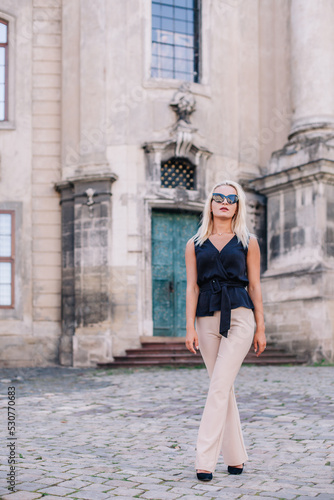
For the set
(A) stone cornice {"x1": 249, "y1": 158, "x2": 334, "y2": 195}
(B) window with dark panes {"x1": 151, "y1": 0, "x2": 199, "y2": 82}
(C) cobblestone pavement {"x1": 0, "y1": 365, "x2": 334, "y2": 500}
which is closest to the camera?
(C) cobblestone pavement {"x1": 0, "y1": 365, "x2": 334, "y2": 500}

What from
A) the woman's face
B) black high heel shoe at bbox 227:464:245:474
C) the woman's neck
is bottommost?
black high heel shoe at bbox 227:464:245:474

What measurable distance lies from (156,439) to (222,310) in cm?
205

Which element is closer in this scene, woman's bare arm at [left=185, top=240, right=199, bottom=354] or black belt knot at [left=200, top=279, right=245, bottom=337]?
black belt knot at [left=200, top=279, right=245, bottom=337]

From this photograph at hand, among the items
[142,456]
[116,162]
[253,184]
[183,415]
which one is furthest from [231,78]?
[142,456]

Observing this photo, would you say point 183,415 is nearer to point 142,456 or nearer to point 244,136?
point 142,456

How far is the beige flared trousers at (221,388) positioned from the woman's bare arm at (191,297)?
0.05m

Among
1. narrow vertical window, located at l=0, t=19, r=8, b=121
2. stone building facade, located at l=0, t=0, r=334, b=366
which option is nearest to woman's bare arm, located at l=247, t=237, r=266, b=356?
stone building facade, located at l=0, t=0, r=334, b=366

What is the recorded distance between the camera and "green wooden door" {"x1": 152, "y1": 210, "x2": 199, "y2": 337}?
1609 cm

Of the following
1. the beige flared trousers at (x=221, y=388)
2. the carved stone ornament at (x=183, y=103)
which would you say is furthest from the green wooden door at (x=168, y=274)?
the beige flared trousers at (x=221, y=388)

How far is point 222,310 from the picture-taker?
15.3 ft

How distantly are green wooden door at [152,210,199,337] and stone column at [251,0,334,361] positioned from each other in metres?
1.92

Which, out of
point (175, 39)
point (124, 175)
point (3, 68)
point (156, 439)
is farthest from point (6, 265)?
point (156, 439)

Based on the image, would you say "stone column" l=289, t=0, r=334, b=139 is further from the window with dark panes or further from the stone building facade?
the window with dark panes

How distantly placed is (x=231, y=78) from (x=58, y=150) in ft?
14.7
